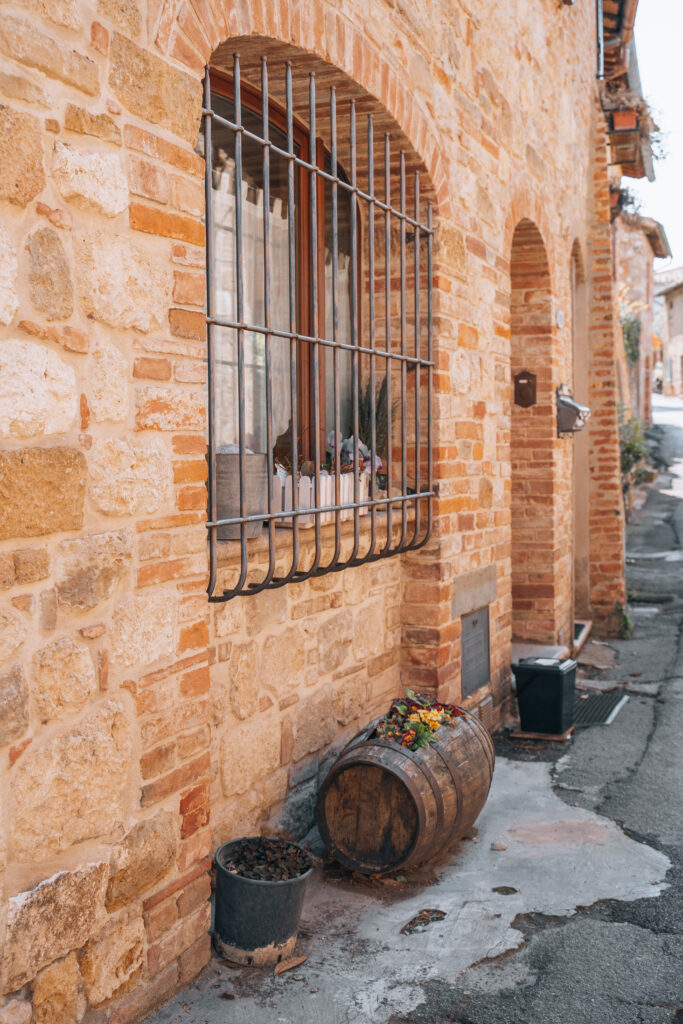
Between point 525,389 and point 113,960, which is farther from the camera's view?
point 525,389

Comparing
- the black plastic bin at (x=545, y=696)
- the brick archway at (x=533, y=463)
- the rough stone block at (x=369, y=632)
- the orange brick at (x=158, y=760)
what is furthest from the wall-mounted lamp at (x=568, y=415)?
the orange brick at (x=158, y=760)

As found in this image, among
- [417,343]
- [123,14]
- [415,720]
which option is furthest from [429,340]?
[123,14]

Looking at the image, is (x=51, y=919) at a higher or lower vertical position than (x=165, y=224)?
lower

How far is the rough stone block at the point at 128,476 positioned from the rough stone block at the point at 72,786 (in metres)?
0.50

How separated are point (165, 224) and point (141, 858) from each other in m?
1.66

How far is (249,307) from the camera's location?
12.5 feet

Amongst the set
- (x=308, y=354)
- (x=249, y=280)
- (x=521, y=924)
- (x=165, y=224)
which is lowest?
(x=521, y=924)

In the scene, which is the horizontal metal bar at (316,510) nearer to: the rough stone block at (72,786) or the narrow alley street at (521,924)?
the rough stone block at (72,786)

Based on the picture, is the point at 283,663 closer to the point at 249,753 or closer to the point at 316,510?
the point at 249,753

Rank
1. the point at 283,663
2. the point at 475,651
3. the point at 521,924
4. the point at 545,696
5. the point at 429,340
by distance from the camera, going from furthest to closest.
Answer: the point at 545,696 < the point at 475,651 < the point at 429,340 < the point at 283,663 < the point at 521,924

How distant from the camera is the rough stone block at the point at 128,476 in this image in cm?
227

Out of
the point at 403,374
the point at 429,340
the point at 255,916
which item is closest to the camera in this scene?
the point at 255,916

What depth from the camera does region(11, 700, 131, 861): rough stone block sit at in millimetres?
2072

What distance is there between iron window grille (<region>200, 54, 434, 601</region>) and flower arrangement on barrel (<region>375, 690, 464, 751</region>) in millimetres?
606
